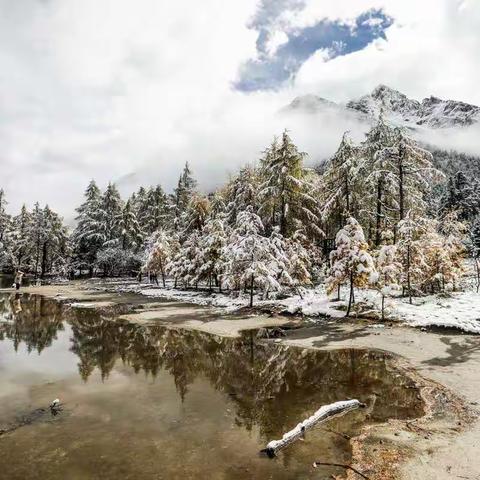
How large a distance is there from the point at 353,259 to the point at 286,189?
15411mm

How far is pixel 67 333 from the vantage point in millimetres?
27078

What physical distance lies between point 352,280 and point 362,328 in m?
3.68

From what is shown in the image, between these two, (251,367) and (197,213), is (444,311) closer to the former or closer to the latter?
(251,367)

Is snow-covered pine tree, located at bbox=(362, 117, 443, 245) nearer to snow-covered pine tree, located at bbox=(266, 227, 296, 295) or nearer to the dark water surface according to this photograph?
snow-covered pine tree, located at bbox=(266, 227, 296, 295)

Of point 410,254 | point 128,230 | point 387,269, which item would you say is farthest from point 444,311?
point 128,230

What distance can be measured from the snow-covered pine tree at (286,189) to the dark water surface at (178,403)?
64.3 feet

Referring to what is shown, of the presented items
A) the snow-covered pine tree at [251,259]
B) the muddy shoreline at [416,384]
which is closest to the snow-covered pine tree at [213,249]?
the snow-covered pine tree at [251,259]

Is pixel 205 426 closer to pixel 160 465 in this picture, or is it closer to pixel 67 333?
pixel 160 465

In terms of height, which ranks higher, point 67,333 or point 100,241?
point 100,241

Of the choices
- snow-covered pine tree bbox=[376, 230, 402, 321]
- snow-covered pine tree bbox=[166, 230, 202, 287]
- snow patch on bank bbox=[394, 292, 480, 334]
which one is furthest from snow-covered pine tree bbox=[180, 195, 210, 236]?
snow patch on bank bbox=[394, 292, 480, 334]

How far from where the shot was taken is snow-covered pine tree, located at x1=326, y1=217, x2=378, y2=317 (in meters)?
27.2

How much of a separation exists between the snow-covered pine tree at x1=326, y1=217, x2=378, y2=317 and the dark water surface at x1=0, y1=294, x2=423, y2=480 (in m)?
7.63

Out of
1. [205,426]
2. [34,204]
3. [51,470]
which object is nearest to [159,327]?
[205,426]

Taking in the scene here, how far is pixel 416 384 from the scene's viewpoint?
A: 611 inches
